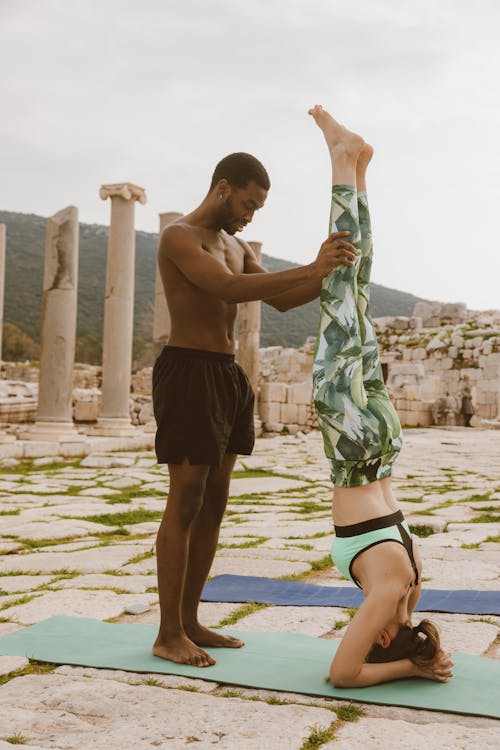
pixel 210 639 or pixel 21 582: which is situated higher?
pixel 210 639

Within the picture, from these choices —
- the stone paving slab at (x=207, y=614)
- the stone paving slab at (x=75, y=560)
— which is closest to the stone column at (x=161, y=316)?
the stone paving slab at (x=75, y=560)

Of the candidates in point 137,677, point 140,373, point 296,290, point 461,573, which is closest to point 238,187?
point 296,290

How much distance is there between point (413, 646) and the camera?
107 inches

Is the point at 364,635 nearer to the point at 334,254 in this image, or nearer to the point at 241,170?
the point at 334,254

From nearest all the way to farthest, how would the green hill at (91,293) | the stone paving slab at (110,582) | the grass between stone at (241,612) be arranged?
the grass between stone at (241,612)
the stone paving slab at (110,582)
the green hill at (91,293)

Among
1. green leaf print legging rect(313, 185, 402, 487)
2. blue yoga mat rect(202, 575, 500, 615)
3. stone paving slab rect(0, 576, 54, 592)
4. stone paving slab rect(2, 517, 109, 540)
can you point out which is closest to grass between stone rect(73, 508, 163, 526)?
stone paving slab rect(2, 517, 109, 540)

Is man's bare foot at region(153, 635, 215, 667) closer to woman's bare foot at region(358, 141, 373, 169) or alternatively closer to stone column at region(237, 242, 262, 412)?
woman's bare foot at region(358, 141, 373, 169)

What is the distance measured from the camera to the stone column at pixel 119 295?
47.9 ft

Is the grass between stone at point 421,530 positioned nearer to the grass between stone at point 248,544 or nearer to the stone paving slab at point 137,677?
the grass between stone at point 248,544

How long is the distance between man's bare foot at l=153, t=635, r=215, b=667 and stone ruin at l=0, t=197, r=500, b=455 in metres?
9.02

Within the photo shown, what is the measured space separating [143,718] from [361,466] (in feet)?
3.52

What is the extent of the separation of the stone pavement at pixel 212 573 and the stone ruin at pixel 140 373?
2272mm

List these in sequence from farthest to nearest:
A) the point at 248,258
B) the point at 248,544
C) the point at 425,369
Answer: the point at 425,369
the point at 248,544
the point at 248,258

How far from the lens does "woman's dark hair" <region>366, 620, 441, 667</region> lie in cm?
267
